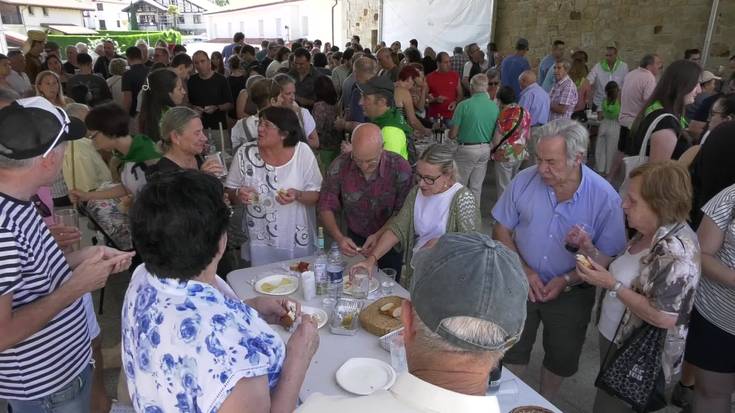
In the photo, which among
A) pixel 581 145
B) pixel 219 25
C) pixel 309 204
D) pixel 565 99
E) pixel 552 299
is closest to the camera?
pixel 581 145

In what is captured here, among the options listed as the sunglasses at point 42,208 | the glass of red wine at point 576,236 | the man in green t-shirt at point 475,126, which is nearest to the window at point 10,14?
the man in green t-shirt at point 475,126

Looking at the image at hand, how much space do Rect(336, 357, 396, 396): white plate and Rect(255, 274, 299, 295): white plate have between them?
2.45ft

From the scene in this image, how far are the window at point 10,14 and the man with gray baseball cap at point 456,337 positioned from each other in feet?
142

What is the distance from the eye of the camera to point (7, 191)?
1617mm

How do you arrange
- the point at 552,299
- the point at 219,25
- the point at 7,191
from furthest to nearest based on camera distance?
the point at 219,25 → the point at 552,299 → the point at 7,191

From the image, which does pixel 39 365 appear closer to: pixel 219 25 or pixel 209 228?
pixel 209 228

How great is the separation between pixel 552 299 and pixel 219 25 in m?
40.5

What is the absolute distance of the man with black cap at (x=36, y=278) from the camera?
1.57 meters

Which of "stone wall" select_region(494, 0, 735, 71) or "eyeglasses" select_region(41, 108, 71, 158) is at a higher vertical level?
"stone wall" select_region(494, 0, 735, 71)

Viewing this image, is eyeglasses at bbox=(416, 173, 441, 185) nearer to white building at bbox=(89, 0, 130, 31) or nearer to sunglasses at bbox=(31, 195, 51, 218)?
sunglasses at bbox=(31, 195, 51, 218)

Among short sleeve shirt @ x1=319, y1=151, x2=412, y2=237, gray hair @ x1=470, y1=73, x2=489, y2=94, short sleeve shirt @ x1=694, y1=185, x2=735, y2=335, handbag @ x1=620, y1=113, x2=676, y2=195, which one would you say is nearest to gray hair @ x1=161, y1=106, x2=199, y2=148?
short sleeve shirt @ x1=319, y1=151, x2=412, y2=237

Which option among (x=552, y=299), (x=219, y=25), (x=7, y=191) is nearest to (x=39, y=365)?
(x=7, y=191)

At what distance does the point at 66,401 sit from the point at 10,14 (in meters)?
43.8

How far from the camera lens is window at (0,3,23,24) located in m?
33.7
